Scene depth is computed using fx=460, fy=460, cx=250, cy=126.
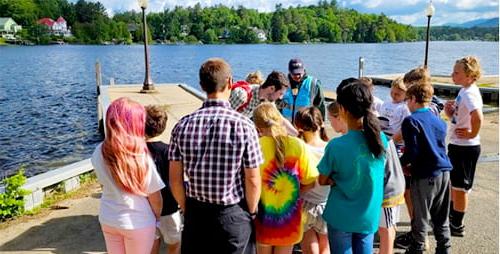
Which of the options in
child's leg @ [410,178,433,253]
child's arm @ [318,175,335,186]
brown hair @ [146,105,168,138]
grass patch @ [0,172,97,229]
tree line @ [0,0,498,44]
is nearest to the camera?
child's arm @ [318,175,335,186]

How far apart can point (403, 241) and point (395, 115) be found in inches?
46.9

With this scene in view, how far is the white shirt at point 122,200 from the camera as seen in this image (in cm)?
291

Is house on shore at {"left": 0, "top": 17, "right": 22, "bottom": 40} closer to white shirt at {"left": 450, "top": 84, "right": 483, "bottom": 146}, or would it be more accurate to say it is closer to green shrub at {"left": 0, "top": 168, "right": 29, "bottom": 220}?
green shrub at {"left": 0, "top": 168, "right": 29, "bottom": 220}

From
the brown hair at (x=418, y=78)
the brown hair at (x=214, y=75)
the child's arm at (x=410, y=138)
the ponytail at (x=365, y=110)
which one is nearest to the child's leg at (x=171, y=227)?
the brown hair at (x=214, y=75)

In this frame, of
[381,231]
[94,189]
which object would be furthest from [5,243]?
[381,231]

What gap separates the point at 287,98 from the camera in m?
4.99

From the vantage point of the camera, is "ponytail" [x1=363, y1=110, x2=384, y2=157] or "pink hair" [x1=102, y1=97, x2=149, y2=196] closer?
"pink hair" [x1=102, y1=97, x2=149, y2=196]

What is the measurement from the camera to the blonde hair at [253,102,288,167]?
3107mm

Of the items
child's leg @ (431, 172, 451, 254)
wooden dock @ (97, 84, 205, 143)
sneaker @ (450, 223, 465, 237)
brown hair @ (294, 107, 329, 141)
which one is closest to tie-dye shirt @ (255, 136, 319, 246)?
brown hair @ (294, 107, 329, 141)

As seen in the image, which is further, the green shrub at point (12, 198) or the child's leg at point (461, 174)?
the green shrub at point (12, 198)

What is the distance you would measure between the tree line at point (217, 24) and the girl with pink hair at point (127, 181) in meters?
129

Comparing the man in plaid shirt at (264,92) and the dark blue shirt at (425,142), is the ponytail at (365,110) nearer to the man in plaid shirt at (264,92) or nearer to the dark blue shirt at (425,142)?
the dark blue shirt at (425,142)

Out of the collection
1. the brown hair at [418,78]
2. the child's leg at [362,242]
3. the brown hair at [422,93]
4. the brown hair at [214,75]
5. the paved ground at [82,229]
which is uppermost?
the brown hair at [214,75]

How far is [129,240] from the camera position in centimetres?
297
